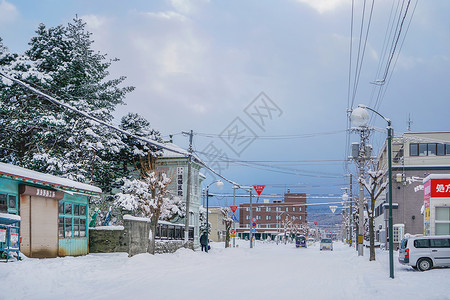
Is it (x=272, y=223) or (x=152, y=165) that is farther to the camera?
(x=272, y=223)

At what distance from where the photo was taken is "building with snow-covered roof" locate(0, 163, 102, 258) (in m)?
21.6

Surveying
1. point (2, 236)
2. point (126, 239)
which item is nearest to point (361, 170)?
point (126, 239)

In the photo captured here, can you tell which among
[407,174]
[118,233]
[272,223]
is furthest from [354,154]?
[272,223]

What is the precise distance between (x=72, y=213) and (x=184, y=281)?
11364 millimetres

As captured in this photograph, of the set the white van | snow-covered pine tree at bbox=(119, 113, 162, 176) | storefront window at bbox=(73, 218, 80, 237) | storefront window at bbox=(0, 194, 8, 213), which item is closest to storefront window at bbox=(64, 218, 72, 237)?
storefront window at bbox=(73, 218, 80, 237)

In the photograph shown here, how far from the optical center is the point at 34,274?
16.6 metres

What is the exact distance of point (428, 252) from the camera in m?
25.4

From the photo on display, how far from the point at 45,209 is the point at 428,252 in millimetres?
19277

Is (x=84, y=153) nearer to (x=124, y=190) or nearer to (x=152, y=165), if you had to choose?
(x=124, y=190)

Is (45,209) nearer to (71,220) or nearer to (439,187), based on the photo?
(71,220)

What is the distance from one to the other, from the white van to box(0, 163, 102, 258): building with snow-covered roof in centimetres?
1749

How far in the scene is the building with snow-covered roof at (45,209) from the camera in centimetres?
2158

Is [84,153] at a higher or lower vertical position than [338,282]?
higher

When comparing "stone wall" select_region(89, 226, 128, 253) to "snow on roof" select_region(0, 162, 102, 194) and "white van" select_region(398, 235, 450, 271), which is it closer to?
"snow on roof" select_region(0, 162, 102, 194)
